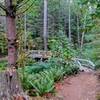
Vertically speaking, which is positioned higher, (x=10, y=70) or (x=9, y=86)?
(x=10, y=70)

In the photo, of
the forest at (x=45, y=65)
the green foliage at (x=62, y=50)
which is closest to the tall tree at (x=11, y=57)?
the forest at (x=45, y=65)

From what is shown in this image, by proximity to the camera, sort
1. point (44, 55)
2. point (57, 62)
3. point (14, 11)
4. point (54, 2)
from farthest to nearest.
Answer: point (54, 2) → point (44, 55) → point (57, 62) → point (14, 11)

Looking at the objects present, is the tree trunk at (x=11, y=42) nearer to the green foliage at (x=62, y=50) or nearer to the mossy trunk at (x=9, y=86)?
the mossy trunk at (x=9, y=86)

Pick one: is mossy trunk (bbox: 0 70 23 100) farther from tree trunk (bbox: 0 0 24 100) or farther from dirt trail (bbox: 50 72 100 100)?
Answer: dirt trail (bbox: 50 72 100 100)

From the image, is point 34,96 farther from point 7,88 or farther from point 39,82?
point 7,88

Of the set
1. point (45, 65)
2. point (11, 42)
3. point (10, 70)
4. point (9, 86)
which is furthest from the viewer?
point (45, 65)

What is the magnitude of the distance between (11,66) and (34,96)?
3.67m

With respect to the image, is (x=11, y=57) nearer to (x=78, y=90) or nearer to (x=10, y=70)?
(x=10, y=70)

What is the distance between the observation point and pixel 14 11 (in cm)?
416

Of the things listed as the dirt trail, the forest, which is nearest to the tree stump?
the forest

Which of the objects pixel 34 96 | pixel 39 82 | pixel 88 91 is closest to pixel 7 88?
pixel 34 96

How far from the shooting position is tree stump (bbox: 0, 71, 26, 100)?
14.0 feet

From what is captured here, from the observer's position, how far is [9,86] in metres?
4.32

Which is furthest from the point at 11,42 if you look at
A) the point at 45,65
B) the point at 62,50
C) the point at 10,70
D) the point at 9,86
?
the point at 62,50
